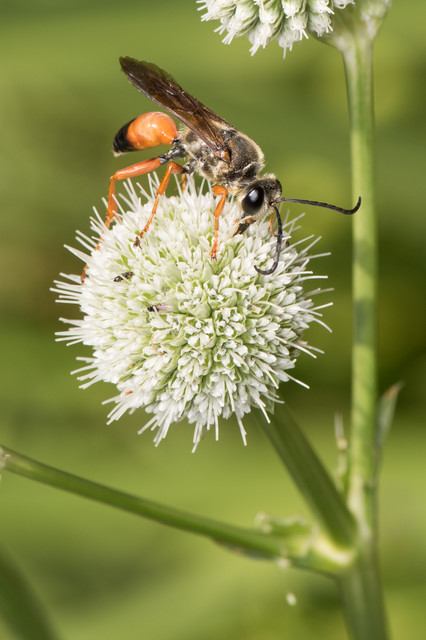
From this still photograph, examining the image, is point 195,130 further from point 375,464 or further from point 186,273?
point 375,464

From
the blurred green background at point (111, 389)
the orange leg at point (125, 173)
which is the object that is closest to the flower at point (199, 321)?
the orange leg at point (125, 173)

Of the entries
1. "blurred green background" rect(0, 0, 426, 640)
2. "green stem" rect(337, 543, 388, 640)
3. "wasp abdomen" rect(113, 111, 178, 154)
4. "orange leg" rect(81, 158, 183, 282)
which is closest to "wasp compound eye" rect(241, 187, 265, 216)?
"orange leg" rect(81, 158, 183, 282)

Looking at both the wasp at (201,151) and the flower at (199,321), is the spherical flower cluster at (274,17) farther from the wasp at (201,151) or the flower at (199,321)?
the flower at (199,321)

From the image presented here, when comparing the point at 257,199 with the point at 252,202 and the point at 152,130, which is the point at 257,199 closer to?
the point at 252,202

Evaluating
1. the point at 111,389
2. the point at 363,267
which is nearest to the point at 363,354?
the point at 363,267

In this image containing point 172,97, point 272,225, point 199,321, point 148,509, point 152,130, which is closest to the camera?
point 148,509

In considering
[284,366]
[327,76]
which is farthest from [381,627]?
[327,76]
